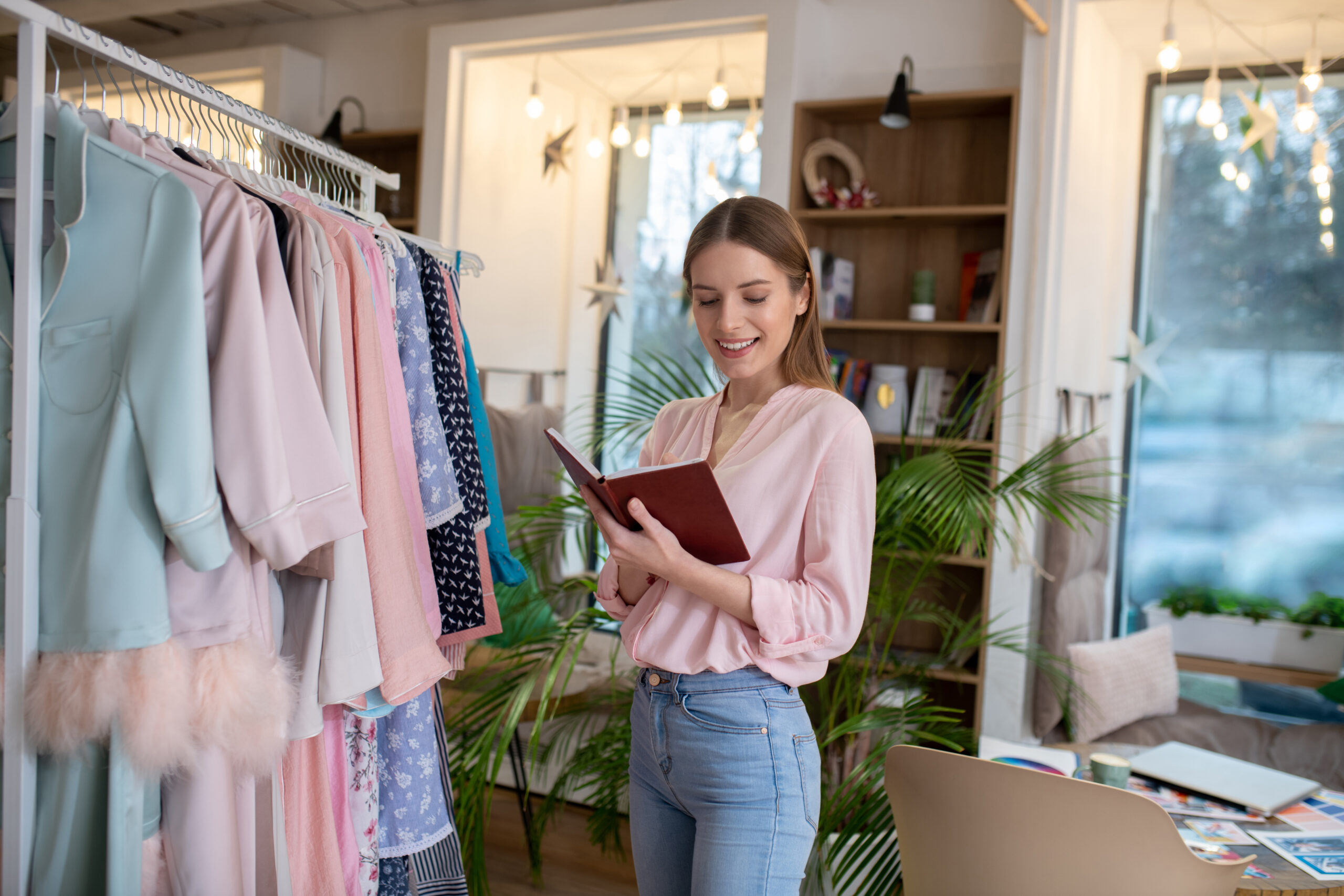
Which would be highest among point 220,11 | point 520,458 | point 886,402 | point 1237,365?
point 220,11

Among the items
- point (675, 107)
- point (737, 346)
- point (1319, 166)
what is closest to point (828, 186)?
point (675, 107)

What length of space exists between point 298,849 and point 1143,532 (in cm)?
337

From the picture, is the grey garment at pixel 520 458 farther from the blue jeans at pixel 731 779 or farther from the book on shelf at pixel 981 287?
the blue jeans at pixel 731 779

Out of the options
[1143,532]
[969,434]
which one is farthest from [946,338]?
[1143,532]

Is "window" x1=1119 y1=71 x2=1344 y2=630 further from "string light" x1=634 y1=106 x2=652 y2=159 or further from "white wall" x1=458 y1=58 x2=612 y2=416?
Result: "white wall" x1=458 y1=58 x2=612 y2=416

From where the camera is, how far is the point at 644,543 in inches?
51.5

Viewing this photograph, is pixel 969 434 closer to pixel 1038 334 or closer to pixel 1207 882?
pixel 1038 334

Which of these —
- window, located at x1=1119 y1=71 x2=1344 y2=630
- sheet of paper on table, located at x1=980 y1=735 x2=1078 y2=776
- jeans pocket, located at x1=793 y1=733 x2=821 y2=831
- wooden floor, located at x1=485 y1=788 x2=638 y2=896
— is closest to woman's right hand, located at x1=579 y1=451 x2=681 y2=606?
jeans pocket, located at x1=793 y1=733 x2=821 y2=831

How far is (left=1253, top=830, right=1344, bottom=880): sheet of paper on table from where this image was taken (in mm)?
1679

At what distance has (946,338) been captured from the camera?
345 centimetres

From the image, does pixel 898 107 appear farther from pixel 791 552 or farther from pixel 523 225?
pixel 791 552

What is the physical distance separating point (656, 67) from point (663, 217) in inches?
26.2

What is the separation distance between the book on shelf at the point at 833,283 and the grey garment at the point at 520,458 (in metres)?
1.31

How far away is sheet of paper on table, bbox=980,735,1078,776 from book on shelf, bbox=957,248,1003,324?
1.45 meters
